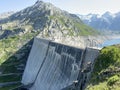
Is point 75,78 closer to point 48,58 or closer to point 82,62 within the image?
point 82,62

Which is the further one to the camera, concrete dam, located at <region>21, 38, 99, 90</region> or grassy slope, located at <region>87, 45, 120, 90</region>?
concrete dam, located at <region>21, 38, 99, 90</region>

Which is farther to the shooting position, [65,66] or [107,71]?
[65,66]

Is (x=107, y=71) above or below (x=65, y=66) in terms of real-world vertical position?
above

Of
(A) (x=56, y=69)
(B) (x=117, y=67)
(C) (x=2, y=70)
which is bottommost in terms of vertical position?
(C) (x=2, y=70)

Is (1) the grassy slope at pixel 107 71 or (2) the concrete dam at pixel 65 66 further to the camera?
(2) the concrete dam at pixel 65 66

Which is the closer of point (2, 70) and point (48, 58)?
point (48, 58)

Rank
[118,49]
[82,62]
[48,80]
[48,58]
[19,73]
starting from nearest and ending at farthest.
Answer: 1. [118,49]
2. [82,62]
3. [48,80]
4. [48,58]
5. [19,73]

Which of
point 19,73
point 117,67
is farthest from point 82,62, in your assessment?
point 19,73

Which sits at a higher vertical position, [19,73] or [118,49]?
[118,49]
